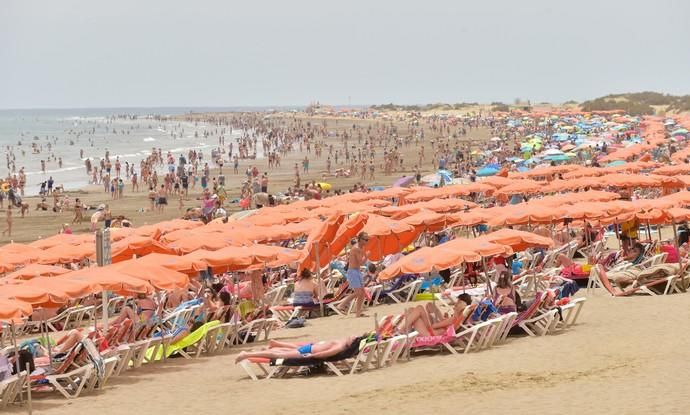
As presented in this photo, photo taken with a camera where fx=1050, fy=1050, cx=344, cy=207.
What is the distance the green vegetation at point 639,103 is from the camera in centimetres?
10033

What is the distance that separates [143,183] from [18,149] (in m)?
40.0

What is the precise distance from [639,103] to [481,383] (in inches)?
4078

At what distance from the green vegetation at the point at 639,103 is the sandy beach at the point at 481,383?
89.7m

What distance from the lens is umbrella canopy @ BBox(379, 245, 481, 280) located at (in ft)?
38.5

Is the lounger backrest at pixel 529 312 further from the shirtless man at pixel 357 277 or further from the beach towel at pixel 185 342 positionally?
the beach towel at pixel 185 342

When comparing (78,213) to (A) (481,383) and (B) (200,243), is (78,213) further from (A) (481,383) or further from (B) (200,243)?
(A) (481,383)

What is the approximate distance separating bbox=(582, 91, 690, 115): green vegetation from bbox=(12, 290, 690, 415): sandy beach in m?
89.7

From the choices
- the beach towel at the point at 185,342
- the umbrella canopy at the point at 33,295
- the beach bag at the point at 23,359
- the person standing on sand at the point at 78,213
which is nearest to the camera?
the umbrella canopy at the point at 33,295

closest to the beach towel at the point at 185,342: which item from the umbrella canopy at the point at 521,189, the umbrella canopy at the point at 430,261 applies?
the umbrella canopy at the point at 430,261

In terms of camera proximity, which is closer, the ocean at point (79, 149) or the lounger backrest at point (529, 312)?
the lounger backrest at point (529, 312)

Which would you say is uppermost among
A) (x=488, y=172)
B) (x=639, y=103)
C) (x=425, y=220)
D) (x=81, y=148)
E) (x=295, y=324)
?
(x=425, y=220)

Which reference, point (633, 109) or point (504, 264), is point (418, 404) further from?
point (633, 109)

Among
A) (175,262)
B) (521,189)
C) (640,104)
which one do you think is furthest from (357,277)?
(640,104)

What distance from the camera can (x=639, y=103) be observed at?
108 m
